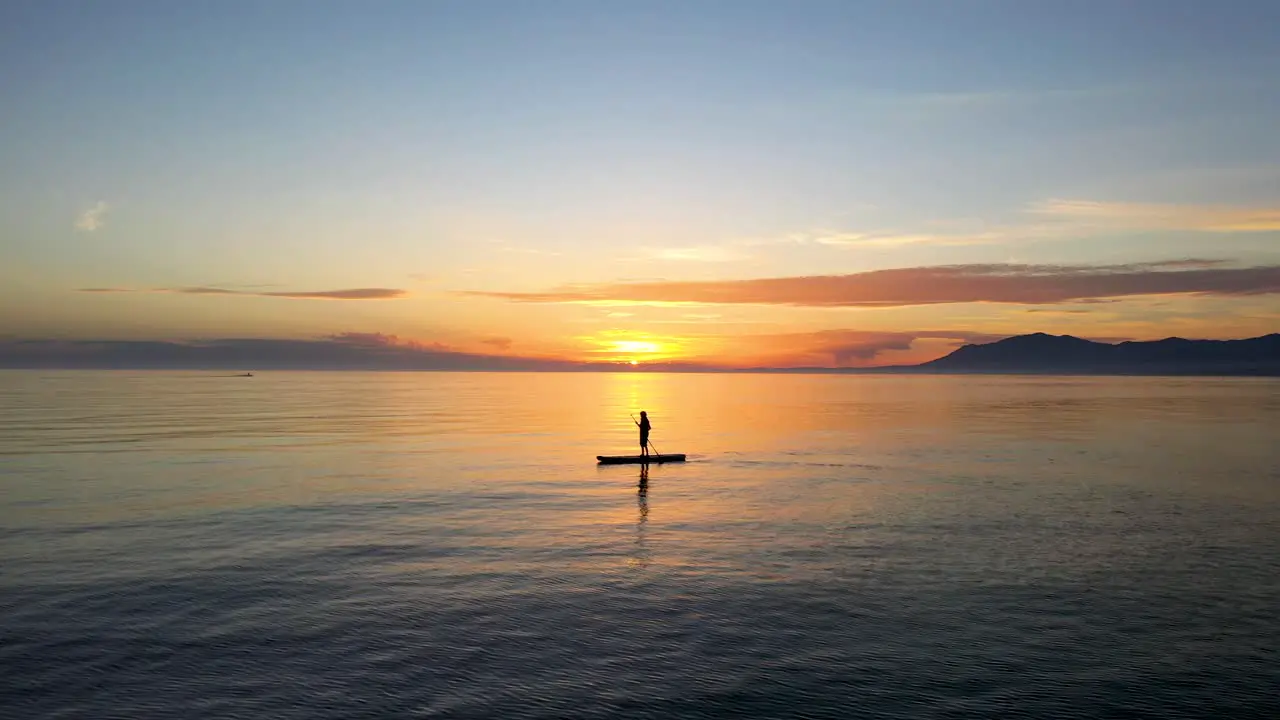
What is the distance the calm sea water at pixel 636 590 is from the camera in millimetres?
16078

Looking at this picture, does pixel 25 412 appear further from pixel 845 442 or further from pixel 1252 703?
pixel 1252 703

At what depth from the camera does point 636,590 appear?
904 inches

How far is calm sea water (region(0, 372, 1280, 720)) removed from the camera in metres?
16.1

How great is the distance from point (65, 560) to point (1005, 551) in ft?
100

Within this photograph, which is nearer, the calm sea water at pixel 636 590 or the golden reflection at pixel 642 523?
the calm sea water at pixel 636 590

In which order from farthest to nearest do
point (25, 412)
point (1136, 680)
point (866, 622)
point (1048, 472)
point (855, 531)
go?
1. point (25, 412)
2. point (1048, 472)
3. point (855, 531)
4. point (866, 622)
5. point (1136, 680)

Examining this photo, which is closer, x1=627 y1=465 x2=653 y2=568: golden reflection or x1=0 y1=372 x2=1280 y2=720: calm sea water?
x1=0 y1=372 x2=1280 y2=720: calm sea water

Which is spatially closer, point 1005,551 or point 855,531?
point 1005,551

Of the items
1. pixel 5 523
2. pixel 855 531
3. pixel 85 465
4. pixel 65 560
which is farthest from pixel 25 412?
pixel 855 531

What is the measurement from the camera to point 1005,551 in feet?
90.7

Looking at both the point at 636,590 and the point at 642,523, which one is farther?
the point at 642,523

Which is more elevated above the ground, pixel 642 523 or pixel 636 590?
pixel 636 590

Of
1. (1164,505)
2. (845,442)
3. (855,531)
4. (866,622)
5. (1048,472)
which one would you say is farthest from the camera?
(845,442)

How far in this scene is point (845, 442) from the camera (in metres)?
68.6
